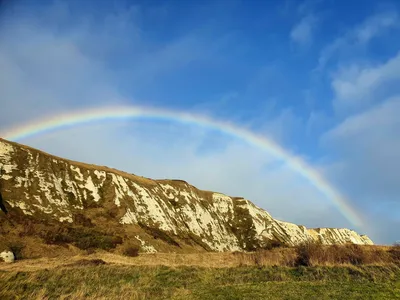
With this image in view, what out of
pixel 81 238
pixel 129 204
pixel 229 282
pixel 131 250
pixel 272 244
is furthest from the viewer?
pixel 272 244

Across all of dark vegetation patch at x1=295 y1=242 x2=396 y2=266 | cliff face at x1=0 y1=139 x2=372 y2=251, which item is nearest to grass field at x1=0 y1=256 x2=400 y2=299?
dark vegetation patch at x1=295 y1=242 x2=396 y2=266

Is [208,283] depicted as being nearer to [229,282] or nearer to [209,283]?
[209,283]

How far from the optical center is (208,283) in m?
20.2

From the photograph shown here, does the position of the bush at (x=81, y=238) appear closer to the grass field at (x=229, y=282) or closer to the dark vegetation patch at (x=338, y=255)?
the grass field at (x=229, y=282)

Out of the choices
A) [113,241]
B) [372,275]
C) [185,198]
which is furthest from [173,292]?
[185,198]

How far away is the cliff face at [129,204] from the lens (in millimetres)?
70875

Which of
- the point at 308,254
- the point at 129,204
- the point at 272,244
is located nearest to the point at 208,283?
the point at 308,254

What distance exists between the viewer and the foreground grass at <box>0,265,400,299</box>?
53.2 ft

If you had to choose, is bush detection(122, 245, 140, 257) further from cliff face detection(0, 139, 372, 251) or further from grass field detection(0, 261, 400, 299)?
grass field detection(0, 261, 400, 299)

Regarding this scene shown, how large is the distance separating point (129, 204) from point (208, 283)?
6765 centimetres

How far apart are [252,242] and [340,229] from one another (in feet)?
352

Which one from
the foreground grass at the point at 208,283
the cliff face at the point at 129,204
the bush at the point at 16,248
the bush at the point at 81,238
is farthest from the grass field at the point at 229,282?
the cliff face at the point at 129,204

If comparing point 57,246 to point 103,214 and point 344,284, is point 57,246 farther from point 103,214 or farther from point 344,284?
point 344,284

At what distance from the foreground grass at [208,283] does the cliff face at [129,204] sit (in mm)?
49001
